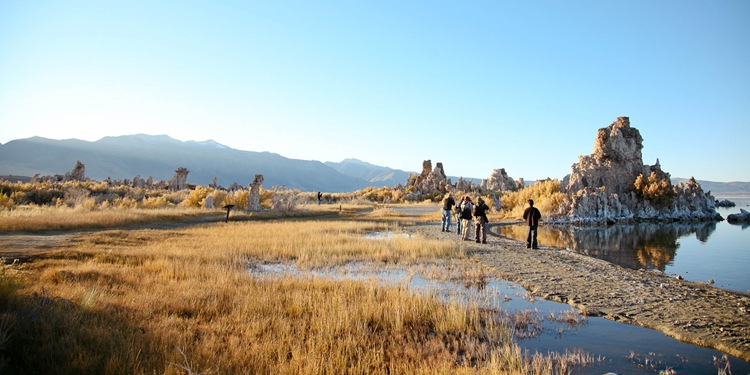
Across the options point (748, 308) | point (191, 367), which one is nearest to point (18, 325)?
point (191, 367)

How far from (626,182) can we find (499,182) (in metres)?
27.7

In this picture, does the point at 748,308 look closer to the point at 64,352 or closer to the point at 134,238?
the point at 64,352

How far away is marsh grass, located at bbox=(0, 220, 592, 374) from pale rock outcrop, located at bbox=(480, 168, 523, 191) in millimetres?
62209

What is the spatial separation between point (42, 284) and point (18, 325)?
3023 millimetres

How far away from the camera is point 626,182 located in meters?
41.4

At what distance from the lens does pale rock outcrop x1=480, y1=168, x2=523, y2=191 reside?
67.9m

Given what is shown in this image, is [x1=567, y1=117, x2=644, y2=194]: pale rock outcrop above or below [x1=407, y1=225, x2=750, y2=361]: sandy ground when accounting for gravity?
above

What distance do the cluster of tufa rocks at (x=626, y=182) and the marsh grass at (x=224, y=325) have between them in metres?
33.6

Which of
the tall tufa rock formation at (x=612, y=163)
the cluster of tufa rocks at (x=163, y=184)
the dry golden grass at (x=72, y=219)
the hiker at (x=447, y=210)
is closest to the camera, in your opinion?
the dry golden grass at (x=72, y=219)

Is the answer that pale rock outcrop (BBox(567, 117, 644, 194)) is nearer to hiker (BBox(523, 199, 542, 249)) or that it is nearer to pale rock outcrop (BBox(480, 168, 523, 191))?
pale rock outcrop (BBox(480, 168, 523, 191))

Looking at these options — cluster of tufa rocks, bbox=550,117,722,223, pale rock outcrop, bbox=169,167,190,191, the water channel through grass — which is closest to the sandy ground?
the water channel through grass

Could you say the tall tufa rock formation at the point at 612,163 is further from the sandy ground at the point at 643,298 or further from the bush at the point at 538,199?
the sandy ground at the point at 643,298

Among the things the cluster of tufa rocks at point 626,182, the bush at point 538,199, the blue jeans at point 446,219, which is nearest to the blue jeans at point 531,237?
the blue jeans at point 446,219

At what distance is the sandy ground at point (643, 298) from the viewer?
6676 mm
